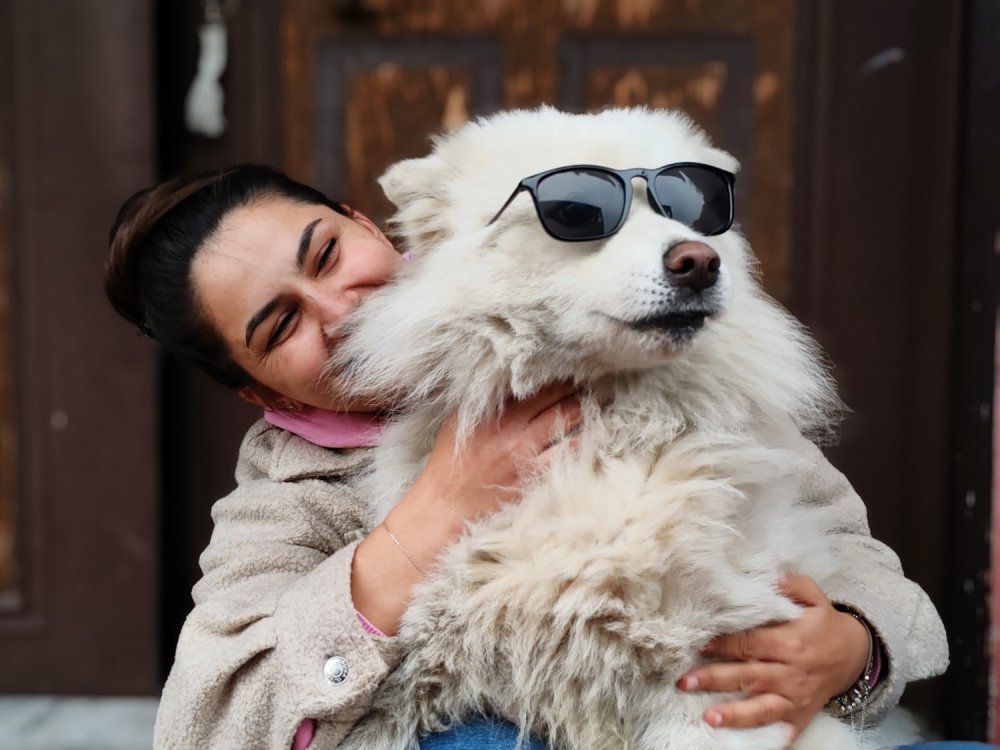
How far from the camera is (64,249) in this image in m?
3.18

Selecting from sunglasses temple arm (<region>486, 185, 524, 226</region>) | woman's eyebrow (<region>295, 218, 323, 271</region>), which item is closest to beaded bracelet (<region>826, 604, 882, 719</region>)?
sunglasses temple arm (<region>486, 185, 524, 226</region>)

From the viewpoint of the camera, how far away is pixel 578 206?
1422 millimetres

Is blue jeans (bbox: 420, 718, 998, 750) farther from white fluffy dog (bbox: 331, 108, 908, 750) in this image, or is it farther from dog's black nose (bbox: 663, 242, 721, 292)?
dog's black nose (bbox: 663, 242, 721, 292)

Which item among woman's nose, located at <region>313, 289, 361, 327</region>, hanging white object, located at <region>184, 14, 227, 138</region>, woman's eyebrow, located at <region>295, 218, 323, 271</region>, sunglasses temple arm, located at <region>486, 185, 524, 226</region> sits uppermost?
hanging white object, located at <region>184, 14, 227, 138</region>

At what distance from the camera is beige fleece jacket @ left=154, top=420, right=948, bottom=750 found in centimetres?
141

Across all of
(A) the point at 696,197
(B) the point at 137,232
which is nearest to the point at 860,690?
(A) the point at 696,197

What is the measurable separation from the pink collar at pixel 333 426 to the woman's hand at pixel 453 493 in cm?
27

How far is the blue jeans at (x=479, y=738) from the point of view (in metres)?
1.43

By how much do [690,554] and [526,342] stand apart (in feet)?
1.39

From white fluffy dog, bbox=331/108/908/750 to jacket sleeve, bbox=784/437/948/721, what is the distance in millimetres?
89

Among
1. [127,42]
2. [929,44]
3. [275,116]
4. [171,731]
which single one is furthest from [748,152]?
[171,731]

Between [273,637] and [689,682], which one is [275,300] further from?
[689,682]

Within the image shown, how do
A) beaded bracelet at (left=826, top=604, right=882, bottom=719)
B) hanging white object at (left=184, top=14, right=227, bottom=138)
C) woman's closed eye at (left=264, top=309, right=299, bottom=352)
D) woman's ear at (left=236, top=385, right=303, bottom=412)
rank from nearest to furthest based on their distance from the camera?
beaded bracelet at (left=826, top=604, right=882, bottom=719), woman's closed eye at (left=264, top=309, right=299, bottom=352), woman's ear at (left=236, top=385, right=303, bottom=412), hanging white object at (left=184, top=14, right=227, bottom=138)

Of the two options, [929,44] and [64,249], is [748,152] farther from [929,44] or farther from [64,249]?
[64,249]
